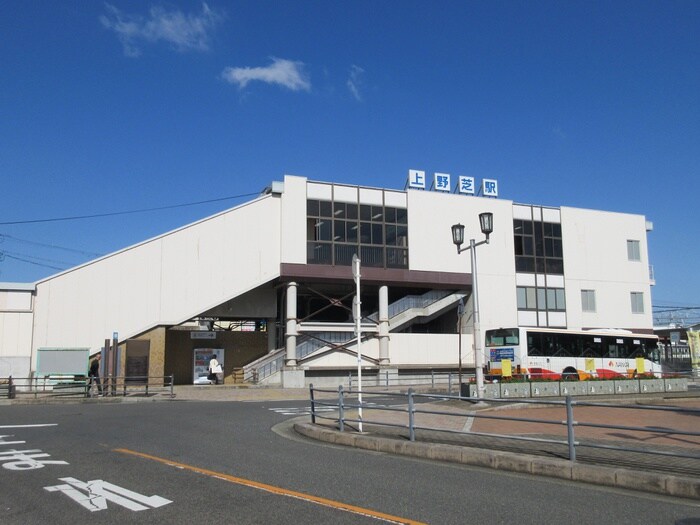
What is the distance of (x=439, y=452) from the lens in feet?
34.1

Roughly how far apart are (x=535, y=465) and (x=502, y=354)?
22.4 metres

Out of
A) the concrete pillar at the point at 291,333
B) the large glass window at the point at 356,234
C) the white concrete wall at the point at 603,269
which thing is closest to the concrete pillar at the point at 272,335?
the concrete pillar at the point at 291,333

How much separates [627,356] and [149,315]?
2477 centimetres

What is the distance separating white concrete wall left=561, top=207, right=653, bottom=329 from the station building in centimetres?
10

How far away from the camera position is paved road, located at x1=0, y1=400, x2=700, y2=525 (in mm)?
6516

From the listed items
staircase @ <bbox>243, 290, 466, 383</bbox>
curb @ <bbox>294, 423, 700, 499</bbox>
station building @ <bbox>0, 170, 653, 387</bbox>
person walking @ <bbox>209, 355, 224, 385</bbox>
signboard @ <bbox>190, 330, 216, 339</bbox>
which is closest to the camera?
curb @ <bbox>294, 423, 700, 499</bbox>

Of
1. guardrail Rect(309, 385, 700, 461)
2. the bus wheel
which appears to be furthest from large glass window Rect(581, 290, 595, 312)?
guardrail Rect(309, 385, 700, 461)

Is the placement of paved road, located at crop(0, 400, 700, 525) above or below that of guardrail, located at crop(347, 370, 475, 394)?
below

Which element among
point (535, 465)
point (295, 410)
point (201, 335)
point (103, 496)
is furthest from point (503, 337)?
point (103, 496)

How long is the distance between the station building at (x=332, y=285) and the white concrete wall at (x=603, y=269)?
98 millimetres

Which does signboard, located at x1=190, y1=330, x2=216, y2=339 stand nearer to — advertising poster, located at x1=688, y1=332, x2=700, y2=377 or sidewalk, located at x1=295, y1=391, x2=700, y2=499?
sidewalk, located at x1=295, y1=391, x2=700, y2=499

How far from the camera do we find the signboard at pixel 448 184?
40.3m

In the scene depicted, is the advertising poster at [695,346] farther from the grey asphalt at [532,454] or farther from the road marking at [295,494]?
the road marking at [295,494]

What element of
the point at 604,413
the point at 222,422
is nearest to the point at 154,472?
the point at 222,422
